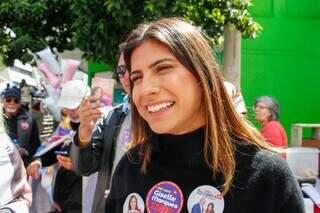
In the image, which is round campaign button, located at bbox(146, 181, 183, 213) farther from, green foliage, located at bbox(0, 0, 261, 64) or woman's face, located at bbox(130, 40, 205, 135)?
green foliage, located at bbox(0, 0, 261, 64)

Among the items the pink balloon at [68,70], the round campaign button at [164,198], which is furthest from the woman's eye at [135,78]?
the pink balloon at [68,70]

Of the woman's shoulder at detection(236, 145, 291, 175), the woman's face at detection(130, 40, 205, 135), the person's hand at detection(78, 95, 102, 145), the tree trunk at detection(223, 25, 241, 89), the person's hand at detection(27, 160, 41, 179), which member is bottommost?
the person's hand at detection(27, 160, 41, 179)

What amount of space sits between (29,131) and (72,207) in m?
2.09

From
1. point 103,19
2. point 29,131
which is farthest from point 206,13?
point 29,131

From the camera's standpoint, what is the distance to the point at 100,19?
706cm

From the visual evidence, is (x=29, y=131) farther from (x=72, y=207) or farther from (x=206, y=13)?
(x=206, y=13)

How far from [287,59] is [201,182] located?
27.1 feet

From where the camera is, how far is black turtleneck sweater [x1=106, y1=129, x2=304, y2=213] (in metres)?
1.45

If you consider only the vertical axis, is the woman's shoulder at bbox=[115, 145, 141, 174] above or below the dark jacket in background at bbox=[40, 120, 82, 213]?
above

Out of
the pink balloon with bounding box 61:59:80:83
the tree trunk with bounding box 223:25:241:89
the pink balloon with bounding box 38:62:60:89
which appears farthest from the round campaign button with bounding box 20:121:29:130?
the tree trunk with bounding box 223:25:241:89

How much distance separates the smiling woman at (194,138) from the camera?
57.6 inches

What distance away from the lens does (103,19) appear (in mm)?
7023

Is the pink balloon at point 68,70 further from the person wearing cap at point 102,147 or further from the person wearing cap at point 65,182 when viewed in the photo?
the person wearing cap at point 102,147

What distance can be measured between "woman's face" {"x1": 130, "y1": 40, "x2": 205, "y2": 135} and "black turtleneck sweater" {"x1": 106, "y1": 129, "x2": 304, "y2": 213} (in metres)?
0.11
